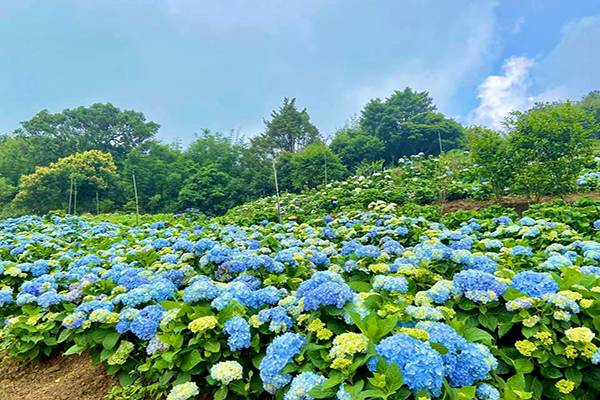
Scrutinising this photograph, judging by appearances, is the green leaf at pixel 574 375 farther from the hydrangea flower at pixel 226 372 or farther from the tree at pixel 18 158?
the tree at pixel 18 158

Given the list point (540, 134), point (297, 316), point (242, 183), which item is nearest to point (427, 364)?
point (297, 316)

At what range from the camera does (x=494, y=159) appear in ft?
21.7

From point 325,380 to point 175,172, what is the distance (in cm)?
1942

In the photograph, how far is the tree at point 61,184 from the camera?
16.2 metres

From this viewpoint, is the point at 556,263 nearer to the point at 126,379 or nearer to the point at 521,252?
the point at 521,252

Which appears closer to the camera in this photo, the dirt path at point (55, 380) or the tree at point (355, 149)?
the dirt path at point (55, 380)

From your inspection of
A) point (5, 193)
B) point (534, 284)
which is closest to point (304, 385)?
point (534, 284)

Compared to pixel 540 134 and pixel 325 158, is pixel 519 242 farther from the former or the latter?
pixel 325 158

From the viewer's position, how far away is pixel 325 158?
1416cm

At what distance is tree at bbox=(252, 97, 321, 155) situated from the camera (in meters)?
25.4

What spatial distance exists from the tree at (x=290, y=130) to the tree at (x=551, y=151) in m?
19.4

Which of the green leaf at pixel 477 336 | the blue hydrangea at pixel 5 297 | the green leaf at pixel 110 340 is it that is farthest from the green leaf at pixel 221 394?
the blue hydrangea at pixel 5 297

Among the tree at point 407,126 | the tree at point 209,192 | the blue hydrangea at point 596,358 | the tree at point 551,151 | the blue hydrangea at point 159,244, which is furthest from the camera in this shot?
the tree at point 407,126

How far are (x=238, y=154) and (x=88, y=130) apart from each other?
15803 mm
